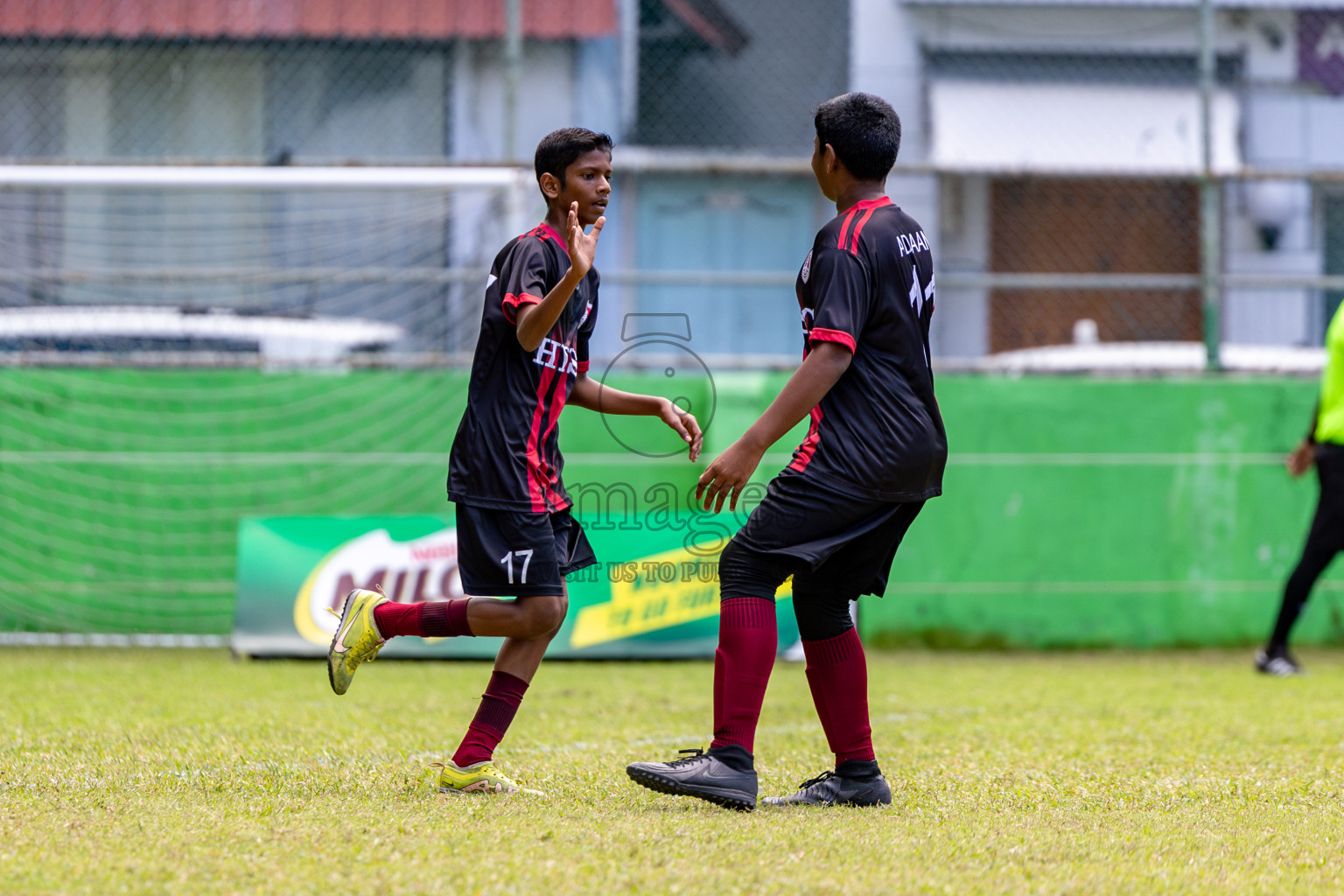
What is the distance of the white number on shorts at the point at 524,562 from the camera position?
373cm

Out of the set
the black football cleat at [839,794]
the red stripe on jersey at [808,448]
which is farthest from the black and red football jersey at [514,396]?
the black football cleat at [839,794]

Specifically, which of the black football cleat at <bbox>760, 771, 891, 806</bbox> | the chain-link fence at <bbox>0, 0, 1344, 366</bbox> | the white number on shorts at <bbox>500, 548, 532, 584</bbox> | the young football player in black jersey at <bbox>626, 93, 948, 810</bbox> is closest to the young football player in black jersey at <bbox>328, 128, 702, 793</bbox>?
the white number on shorts at <bbox>500, 548, 532, 584</bbox>

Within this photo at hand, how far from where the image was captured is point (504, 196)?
8.62 metres

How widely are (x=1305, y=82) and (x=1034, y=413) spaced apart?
5.00 metres

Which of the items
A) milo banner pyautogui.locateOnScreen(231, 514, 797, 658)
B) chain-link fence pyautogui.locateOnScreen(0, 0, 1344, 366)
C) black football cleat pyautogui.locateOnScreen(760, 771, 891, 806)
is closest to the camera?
black football cleat pyautogui.locateOnScreen(760, 771, 891, 806)

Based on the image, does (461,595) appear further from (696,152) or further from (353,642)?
(696,152)

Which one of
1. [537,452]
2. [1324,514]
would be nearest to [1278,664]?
[1324,514]

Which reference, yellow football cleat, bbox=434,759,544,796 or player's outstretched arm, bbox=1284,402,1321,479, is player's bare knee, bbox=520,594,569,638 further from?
player's outstretched arm, bbox=1284,402,1321,479

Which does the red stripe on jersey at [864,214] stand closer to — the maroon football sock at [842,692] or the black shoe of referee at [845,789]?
the maroon football sock at [842,692]

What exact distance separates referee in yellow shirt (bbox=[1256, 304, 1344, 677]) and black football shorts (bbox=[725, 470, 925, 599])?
4.46 m

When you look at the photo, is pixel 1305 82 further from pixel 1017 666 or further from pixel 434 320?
pixel 434 320

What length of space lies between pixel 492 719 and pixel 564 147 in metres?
1.53

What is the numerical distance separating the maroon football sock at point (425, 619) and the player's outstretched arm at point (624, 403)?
0.67 meters

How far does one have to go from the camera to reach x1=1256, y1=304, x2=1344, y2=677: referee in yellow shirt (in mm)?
7203
